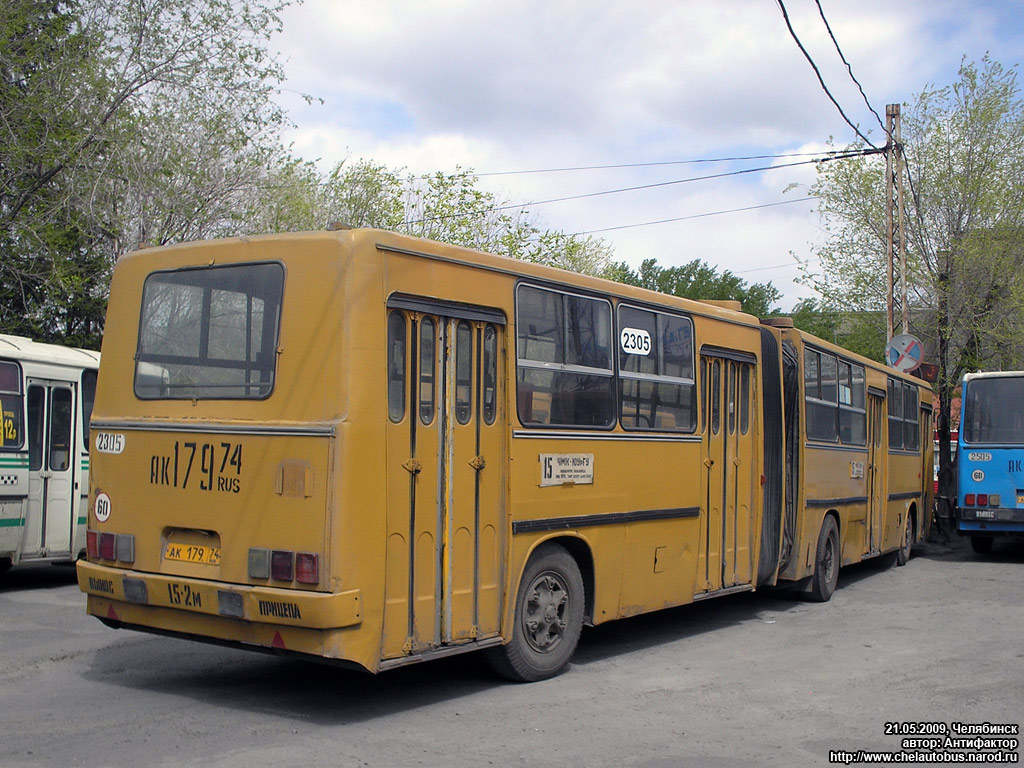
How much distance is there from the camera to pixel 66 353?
42.7ft

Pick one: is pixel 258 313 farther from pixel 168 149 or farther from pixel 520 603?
pixel 168 149

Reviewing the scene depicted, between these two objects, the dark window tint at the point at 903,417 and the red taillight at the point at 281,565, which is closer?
the red taillight at the point at 281,565

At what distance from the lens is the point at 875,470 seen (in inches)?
590

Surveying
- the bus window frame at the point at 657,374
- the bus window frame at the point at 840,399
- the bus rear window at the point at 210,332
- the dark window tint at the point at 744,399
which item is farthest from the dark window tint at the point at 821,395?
the bus rear window at the point at 210,332

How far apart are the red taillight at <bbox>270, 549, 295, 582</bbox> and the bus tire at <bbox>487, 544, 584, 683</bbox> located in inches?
72.3

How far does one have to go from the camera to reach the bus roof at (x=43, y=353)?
1228cm

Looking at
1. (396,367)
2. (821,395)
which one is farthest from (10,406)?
(821,395)

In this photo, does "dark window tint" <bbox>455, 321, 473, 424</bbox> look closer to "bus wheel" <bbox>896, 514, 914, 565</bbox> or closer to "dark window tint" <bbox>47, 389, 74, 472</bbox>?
"dark window tint" <bbox>47, 389, 74, 472</bbox>

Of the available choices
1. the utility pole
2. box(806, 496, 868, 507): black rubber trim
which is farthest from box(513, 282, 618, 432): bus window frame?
the utility pole

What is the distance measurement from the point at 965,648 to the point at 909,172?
1660cm

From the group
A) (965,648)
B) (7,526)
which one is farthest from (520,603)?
(7,526)

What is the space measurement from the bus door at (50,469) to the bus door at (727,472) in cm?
730

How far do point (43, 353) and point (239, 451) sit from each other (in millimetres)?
7087

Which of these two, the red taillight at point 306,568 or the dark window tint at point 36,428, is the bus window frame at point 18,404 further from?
the red taillight at point 306,568
